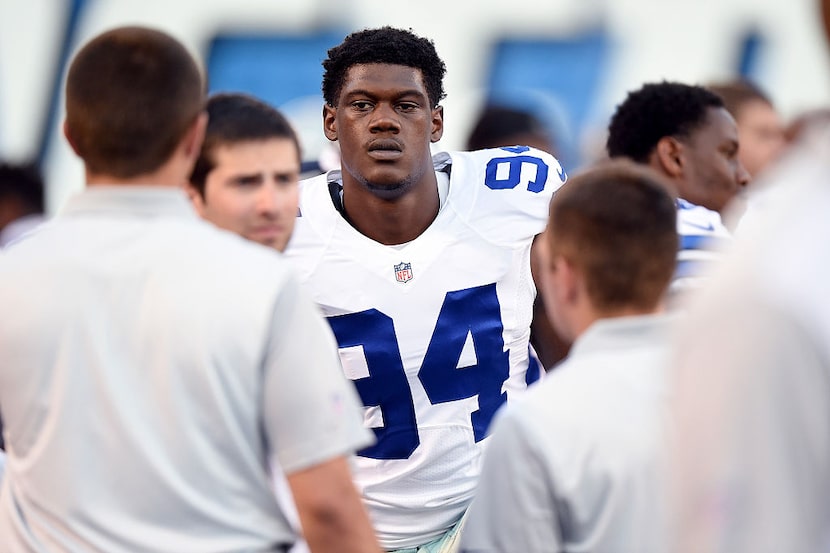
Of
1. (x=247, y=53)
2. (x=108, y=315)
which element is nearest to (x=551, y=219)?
(x=108, y=315)

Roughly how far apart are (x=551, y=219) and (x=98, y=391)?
778mm

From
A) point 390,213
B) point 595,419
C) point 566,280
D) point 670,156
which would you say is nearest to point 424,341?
point 390,213

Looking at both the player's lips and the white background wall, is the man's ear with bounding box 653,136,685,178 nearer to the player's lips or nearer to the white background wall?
the player's lips

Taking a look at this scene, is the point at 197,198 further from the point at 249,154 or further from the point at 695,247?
the point at 695,247

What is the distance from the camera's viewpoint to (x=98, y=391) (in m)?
2.03

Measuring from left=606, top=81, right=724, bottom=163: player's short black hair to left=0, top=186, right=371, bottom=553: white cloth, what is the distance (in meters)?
2.05

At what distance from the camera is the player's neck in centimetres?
369

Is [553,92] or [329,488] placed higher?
[553,92]

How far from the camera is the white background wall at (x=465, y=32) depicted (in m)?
8.59

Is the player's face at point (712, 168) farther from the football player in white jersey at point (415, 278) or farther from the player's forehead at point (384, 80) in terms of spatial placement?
the player's forehead at point (384, 80)

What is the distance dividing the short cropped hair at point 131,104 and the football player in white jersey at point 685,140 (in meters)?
1.88

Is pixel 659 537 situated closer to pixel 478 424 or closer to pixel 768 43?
pixel 478 424

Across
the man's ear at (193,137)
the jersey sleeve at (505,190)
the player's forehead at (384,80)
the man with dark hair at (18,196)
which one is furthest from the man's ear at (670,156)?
the man with dark hair at (18,196)

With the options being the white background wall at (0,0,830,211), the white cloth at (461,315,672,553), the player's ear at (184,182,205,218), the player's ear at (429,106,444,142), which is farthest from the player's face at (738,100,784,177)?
the white cloth at (461,315,672,553)
